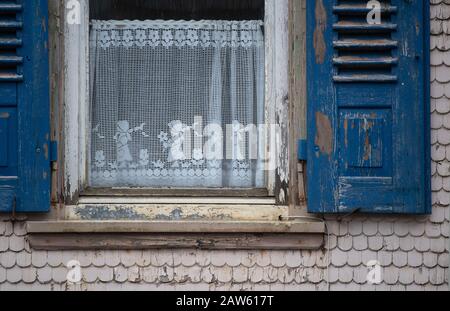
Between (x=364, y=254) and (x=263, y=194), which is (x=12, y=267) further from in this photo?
(x=364, y=254)

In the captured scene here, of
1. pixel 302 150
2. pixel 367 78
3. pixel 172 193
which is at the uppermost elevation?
pixel 367 78

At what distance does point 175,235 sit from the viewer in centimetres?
487

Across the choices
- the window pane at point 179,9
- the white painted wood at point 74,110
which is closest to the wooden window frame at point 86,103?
the white painted wood at point 74,110

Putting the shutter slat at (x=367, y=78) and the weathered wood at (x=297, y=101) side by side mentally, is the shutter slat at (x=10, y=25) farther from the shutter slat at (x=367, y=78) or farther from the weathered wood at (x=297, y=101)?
the shutter slat at (x=367, y=78)

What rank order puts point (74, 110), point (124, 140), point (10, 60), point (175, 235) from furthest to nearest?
point (124, 140)
point (74, 110)
point (175, 235)
point (10, 60)

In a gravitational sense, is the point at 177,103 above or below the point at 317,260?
above

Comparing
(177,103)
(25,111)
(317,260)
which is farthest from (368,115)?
(25,111)

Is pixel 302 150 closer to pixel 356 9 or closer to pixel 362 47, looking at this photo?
pixel 362 47

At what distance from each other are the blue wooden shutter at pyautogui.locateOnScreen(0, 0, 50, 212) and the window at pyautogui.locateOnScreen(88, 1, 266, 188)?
1.32 ft

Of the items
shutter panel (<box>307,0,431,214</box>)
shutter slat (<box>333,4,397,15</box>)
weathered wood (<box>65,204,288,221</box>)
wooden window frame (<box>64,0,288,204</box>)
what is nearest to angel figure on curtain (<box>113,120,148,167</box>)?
Answer: wooden window frame (<box>64,0,288,204</box>)

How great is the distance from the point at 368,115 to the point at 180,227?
132 cm

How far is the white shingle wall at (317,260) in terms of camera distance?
4.87 m

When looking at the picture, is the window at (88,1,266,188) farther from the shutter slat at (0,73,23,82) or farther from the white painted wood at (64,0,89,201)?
the shutter slat at (0,73,23,82)

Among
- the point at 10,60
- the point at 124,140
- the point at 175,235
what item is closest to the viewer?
the point at 10,60
